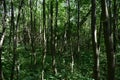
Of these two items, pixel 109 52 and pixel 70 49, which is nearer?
pixel 109 52

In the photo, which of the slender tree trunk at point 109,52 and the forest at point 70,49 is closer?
the slender tree trunk at point 109,52

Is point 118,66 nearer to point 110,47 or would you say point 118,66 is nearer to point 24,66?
point 24,66

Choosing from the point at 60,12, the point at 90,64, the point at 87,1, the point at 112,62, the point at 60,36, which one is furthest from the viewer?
the point at 60,36

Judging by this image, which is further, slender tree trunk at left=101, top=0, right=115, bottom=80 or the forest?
the forest

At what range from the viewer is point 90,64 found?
22781 mm

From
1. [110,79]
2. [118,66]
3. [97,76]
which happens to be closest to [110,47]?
[110,79]

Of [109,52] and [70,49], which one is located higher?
[109,52]

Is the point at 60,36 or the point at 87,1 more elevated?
the point at 87,1

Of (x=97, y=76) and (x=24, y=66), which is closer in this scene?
(x=97, y=76)

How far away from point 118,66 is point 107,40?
46.5ft

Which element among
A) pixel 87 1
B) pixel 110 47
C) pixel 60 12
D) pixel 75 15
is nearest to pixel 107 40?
pixel 110 47

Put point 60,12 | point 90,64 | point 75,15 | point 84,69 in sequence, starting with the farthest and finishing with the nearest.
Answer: point 60,12
point 75,15
point 90,64
point 84,69

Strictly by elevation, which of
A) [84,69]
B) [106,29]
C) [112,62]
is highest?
[106,29]

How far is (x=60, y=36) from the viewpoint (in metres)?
33.5
